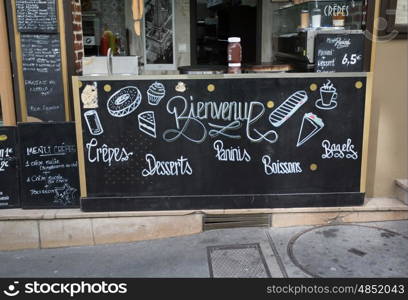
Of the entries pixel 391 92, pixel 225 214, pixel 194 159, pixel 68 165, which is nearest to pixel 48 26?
pixel 68 165

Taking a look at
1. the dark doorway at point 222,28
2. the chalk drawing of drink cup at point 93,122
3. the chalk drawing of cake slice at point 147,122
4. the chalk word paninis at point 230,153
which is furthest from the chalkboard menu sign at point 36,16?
the dark doorway at point 222,28

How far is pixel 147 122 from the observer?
4367 millimetres

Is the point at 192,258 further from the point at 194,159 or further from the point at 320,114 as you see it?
the point at 320,114

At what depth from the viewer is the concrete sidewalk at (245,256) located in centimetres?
382

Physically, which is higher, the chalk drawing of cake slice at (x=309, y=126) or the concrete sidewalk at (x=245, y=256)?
the chalk drawing of cake slice at (x=309, y=126)

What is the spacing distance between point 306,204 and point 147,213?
162cm

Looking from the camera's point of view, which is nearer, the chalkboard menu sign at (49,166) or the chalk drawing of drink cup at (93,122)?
the chalk drawing of drink cup at (93,122)

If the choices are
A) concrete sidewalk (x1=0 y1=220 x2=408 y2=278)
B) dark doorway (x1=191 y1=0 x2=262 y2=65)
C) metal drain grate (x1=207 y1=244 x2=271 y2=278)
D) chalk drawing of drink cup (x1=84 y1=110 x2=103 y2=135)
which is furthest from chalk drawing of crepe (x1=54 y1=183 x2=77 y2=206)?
dark doorway (x1=191 y1=0 x2=262 y2=65)

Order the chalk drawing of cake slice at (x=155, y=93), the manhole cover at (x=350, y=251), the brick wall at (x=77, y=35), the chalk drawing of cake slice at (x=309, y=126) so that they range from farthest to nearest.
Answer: the brick wall at (x=77, y=35) < the chalk drawing of cake slice at (x=309, y=126) < the chalk drawing of cake slice at (x=155, y=93) < the manhole cover at (x=350, y=251)

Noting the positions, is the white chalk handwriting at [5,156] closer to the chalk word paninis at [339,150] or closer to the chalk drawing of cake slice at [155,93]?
the chalk drawing of cake slice at [155,93]

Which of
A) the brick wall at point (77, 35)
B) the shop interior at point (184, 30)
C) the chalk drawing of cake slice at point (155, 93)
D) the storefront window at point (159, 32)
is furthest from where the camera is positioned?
the storefront window at point (159, 32)

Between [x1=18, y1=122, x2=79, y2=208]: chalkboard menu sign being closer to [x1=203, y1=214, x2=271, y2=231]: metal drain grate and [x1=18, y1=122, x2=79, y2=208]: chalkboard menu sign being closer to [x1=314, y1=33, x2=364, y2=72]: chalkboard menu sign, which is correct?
[x1=203, y1=214, x2=271, y2=231]: metal drain grate

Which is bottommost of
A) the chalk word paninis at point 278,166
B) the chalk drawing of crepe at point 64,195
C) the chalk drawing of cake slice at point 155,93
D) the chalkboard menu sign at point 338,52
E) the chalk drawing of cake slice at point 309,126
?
the chalk drawing of crepe at point 64,195

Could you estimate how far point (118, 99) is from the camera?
4.32 metres
